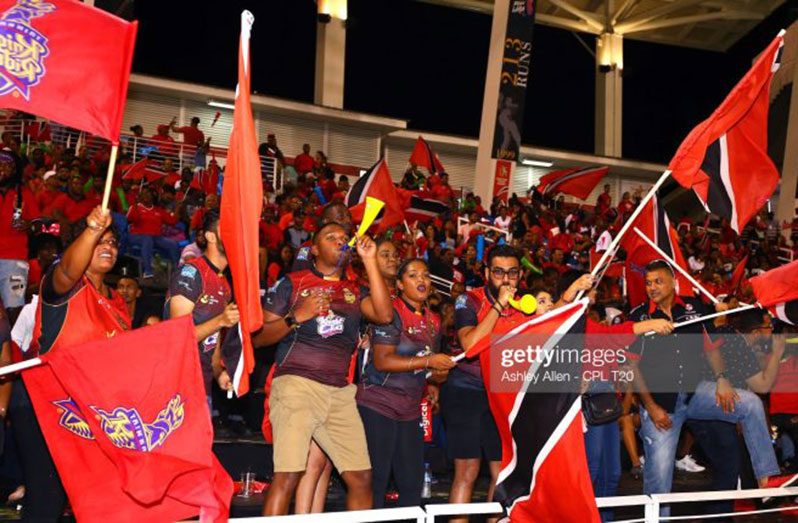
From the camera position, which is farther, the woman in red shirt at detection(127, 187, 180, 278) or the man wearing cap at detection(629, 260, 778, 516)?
the woman in red shirt at detection(127, 187, 180, 278)

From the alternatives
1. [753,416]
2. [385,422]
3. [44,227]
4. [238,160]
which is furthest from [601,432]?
[44,227]

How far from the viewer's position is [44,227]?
10.3 meters

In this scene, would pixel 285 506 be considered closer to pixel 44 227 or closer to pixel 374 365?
pixel 374 365

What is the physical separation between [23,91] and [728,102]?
463 centimetres

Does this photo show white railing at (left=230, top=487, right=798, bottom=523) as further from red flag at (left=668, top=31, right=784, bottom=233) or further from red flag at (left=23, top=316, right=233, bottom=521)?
red flag at (left=668, top=31, right=784, bottom=233)

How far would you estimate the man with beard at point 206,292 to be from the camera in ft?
18.5

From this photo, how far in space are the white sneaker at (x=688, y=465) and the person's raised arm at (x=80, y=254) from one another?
6.94 metres

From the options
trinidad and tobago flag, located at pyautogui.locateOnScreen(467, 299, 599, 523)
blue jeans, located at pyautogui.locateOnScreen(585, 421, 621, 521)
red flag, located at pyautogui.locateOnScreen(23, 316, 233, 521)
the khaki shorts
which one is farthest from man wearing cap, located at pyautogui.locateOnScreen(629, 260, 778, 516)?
red flag, located at pyautogui.locateOnScreen(23, 316, 233, 521)

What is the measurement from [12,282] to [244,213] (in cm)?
471

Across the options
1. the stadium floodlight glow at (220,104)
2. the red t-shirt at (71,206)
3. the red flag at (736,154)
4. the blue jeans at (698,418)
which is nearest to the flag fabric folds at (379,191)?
the red t-shirt at (71,206)

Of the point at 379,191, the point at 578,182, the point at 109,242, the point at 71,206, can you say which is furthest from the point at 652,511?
Result: the point at 578,182

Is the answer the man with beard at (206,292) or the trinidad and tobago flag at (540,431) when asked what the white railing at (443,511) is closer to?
the trinidad and tobago flag at (540,431)

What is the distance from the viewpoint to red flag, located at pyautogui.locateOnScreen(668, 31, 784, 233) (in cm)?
717

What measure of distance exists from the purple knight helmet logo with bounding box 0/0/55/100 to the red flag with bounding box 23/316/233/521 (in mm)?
1226
